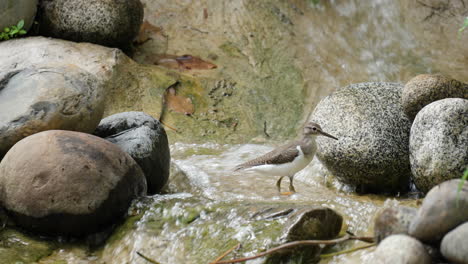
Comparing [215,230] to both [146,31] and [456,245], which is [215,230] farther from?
[146,31]

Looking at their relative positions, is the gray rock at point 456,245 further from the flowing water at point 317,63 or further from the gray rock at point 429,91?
the gray rock at point 429,91

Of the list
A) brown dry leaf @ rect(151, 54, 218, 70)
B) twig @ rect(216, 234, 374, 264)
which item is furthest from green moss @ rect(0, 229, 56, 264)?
brown dry leaf @ rect(151, 54, 218, 70)

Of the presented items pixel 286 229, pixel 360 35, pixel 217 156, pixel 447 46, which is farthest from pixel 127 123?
pixel 447 46

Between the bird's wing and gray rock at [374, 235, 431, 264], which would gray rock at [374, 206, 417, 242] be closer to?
gray rock at [374, 235, 431, 264]

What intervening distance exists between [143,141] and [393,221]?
328 centimetres

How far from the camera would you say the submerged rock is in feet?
17.5

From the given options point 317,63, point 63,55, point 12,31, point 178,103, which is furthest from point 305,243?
point 12,31

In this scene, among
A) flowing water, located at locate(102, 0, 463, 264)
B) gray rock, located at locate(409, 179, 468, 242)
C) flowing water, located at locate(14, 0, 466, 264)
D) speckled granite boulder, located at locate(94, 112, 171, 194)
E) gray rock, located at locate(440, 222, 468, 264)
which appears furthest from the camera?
flowing water, located at locate(102, 0, 463, 264)

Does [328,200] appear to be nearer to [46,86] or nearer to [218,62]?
[46,86]

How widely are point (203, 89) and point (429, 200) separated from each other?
20.8 ft

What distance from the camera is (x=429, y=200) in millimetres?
4516

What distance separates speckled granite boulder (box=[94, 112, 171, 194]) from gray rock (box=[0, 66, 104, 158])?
0.43m

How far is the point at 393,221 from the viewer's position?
4715 mm

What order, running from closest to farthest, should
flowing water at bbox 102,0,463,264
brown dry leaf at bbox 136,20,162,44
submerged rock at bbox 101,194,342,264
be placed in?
submerged rock at bbox 101,194,342,264
flowing water at bbox 102,0,463,264
brown dry leaf at bbox 136,20,162,44
